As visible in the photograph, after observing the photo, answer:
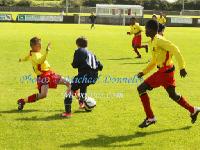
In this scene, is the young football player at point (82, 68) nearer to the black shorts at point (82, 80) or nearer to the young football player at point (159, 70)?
the black shorts at point (82, 80)

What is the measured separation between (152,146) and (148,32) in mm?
2144

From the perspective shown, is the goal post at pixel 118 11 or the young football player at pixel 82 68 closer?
the young football player at pixel 82 68

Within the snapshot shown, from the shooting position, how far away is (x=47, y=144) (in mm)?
7836

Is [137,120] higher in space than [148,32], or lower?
lower

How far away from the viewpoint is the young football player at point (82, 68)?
31.4 ft

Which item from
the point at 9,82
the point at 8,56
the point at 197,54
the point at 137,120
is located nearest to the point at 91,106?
the point at 137,120

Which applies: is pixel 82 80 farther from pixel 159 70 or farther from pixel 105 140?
pixel 105 140

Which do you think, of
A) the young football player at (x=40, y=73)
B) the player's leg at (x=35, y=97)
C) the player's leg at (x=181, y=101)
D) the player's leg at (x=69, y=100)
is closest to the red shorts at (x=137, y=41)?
→ the young football player at (x=40, y=73)

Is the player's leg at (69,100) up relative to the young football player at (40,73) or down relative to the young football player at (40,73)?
down

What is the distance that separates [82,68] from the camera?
968 centimetres

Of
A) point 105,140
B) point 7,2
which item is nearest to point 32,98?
point 105,140

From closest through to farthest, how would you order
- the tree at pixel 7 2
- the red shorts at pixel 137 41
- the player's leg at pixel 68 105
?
the player's leg at pixel 68 105 < the red shorts at pixel 137 41 < the tree at pixel 7 2

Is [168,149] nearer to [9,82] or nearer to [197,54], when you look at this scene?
[9,82]

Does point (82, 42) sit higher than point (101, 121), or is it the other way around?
point (82, 42)
